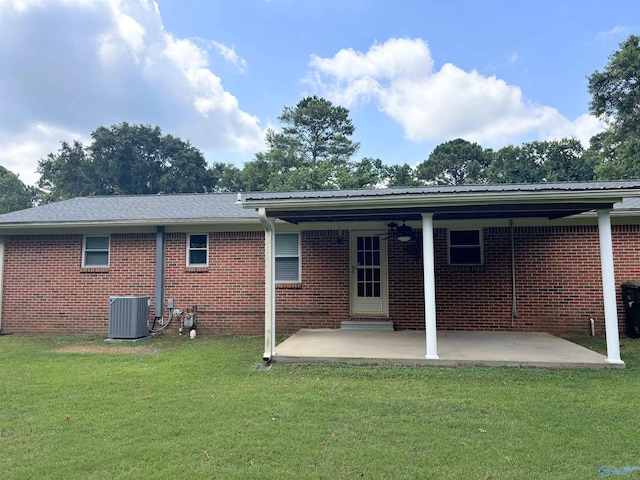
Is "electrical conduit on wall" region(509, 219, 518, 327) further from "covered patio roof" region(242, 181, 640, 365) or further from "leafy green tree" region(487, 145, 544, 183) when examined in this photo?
"leafy green tree" region(487, 145, 544, 183)

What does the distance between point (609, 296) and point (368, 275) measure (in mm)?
4165

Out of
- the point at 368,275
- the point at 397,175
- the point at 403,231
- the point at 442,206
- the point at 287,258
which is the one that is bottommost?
the point at 368,275

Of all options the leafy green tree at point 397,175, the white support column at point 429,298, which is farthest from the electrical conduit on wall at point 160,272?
the leafy green tree at point 397,175

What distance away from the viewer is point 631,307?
740cm

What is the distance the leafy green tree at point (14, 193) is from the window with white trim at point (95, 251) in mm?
33216

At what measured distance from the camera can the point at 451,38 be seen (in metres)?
15.0

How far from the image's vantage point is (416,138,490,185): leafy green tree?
31.5 m

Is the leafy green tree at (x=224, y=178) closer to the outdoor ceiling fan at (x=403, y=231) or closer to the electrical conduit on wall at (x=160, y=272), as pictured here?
the electrical conduit on wall at (x=160, y=272)

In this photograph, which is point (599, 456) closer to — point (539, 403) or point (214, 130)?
point (539, 403)

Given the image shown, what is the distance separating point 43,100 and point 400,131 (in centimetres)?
2134

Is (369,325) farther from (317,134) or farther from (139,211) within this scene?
(317,134)

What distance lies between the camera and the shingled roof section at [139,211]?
844cm

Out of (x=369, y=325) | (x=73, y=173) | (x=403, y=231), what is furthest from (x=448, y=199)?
(x=73, y=173)

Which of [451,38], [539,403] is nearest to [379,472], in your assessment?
[539,403]
